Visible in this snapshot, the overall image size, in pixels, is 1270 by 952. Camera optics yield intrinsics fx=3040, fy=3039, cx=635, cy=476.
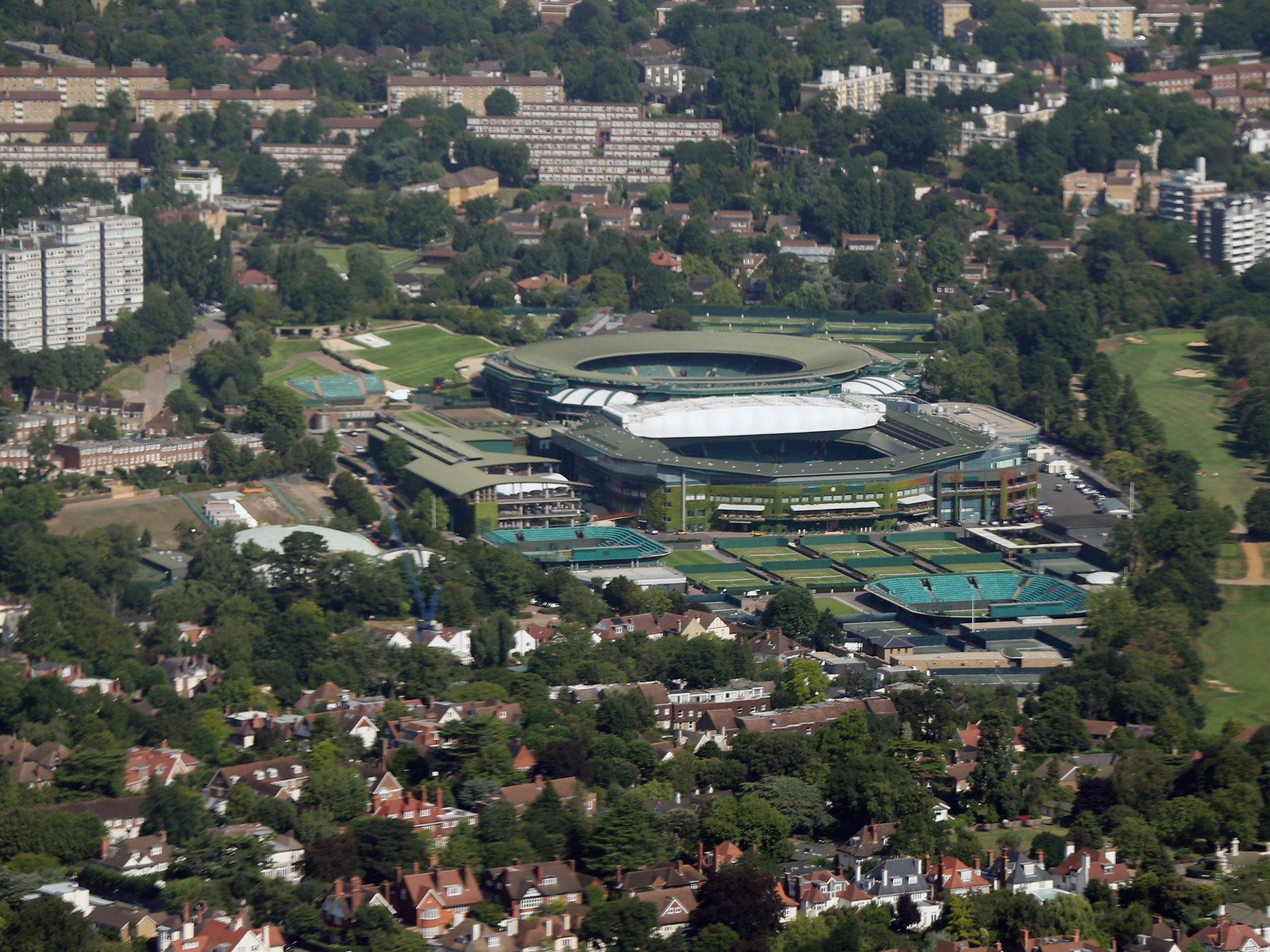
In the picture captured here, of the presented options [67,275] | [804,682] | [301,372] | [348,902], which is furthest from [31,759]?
[67,275]

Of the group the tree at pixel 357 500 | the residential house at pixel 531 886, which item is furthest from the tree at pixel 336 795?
the tree at pixel 357 500

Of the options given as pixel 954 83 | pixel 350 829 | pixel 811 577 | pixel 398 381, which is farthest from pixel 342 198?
pixel 350 829

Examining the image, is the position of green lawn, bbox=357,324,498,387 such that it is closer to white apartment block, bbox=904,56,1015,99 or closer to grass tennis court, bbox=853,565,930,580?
grass tennis court, bbox=853,565,930,580

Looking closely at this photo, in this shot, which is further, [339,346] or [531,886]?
[339,346]

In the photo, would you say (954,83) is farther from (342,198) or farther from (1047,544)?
(1047,544)

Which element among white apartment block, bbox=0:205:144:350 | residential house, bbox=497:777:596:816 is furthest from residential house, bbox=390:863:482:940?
white apartment block, bbox=0:205:144:350

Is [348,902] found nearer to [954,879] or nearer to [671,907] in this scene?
[671,907]

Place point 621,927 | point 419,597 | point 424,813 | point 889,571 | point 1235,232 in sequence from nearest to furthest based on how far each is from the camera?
point 621,927 < point 424,813 < point 419,597 < point 889,571 < point 1235,232
